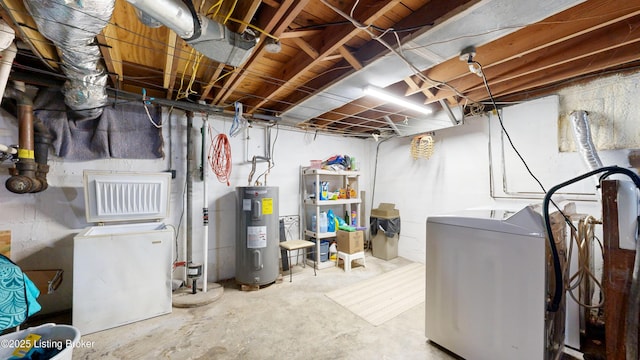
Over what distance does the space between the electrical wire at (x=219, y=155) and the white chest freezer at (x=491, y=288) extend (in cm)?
279

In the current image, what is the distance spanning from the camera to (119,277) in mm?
2330

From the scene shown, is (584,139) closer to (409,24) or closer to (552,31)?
(552,31)

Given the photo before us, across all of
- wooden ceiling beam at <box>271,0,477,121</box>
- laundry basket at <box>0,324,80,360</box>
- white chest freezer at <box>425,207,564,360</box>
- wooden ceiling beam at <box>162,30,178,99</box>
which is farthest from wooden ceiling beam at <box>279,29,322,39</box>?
laundry basket at <box>0,324,80,360</box>

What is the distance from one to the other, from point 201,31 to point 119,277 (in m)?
2.40

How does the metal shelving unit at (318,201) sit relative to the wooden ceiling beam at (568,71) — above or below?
below

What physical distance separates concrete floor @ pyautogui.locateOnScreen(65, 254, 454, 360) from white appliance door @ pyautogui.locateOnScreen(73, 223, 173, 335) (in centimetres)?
13

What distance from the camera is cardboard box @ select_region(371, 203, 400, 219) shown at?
14.2ft

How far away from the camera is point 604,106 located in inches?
98.2

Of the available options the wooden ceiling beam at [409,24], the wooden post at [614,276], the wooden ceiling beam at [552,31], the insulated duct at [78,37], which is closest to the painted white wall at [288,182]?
the insulated duct at [78,37]

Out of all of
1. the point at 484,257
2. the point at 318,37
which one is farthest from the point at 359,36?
the point at 484,257

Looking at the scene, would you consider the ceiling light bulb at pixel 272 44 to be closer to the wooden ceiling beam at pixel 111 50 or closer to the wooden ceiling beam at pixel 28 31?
the wooden ceiling beam at pixel 111 50

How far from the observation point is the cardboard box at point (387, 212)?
14.2ft

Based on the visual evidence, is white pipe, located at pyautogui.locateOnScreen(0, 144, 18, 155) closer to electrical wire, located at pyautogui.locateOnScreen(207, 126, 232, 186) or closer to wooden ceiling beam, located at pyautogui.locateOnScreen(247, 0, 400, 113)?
electrical wire, located at pyautogui.locateOnScreen(207, 126, 232, 186)

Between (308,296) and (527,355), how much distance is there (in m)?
2.08
